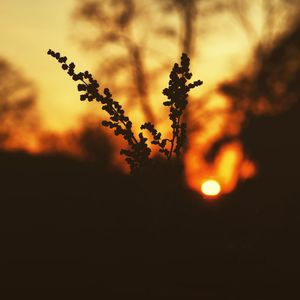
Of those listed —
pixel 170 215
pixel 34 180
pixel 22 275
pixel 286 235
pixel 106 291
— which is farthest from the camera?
pixel 34 180

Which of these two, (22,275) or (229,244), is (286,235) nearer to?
(229,244)

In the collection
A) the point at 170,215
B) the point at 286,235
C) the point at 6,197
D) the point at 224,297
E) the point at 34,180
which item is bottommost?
the point at 224,297

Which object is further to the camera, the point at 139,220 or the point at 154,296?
the point at 139,220

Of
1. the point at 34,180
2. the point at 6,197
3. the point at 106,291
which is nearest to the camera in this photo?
the point at 106,291

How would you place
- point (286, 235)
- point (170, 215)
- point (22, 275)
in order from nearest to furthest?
point (170, 215), point (286, 235), point (22, 275)

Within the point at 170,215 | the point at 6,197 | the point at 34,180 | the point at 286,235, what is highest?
the point at 34,180

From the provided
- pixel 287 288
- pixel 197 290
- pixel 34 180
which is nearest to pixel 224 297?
pixel 197 290

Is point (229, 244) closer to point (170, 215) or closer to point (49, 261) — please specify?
point (170, 215)

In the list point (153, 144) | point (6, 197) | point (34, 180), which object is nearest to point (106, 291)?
point (153, 144)

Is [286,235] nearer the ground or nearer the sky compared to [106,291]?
nearer the sky
